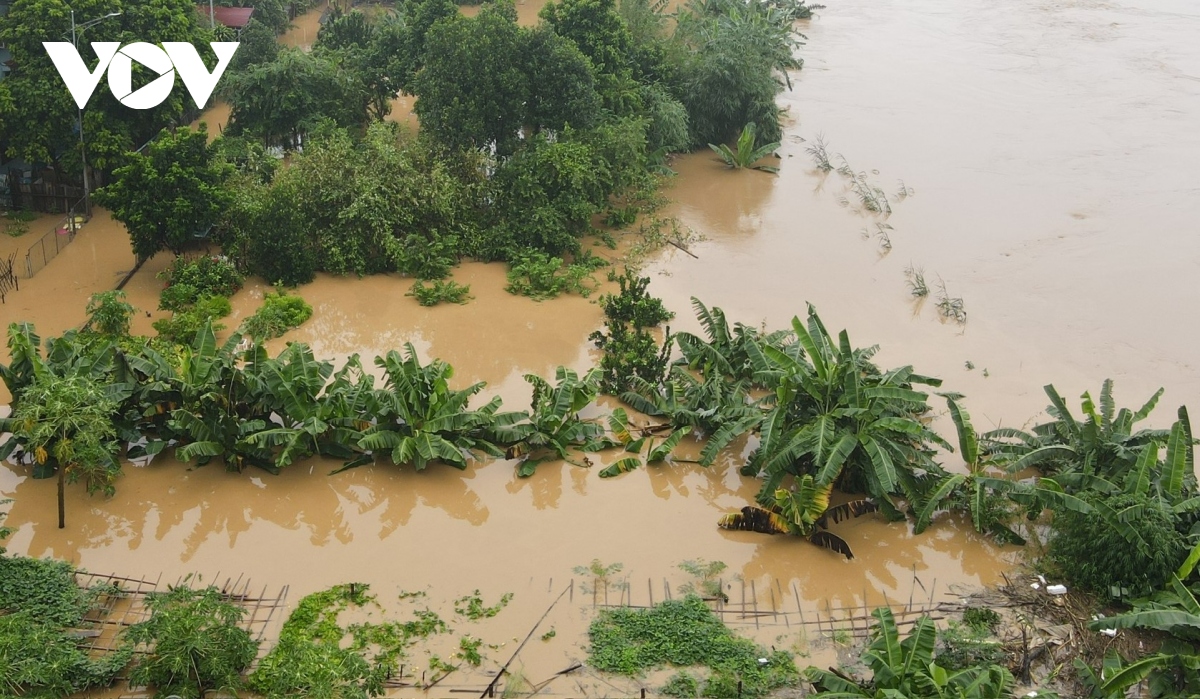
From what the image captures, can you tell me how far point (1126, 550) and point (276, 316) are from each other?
11546mm

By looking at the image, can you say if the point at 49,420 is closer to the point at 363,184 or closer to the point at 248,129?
the point at 363,184

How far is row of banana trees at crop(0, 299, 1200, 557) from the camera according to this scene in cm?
1256

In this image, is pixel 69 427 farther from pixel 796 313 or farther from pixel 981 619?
pixel 796 313

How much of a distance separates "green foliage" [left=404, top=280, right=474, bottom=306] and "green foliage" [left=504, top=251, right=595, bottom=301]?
790 millimetres

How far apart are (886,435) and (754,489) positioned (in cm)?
175

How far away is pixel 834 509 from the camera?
12.8 m

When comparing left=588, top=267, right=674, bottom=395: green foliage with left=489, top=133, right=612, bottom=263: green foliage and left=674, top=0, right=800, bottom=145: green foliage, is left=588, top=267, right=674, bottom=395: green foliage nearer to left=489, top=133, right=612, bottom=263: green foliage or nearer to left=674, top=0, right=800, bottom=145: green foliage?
left=489, top=133, right=612, bottom=263: green foliage

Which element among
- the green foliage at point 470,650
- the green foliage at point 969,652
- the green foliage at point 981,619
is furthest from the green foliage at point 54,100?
the green foliage at point 969,652

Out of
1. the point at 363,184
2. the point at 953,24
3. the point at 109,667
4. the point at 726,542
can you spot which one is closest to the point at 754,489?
the point at 726,542

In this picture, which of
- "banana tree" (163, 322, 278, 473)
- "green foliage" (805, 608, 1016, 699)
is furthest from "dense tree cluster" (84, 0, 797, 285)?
"green foliage" (805, 608, 1016, 699)

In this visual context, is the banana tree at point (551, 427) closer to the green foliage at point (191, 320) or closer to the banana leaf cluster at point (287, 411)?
the banana leaf cluster at point (287, 411)

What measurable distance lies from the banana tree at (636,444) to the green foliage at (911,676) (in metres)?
3.90

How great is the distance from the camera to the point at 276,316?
16750mm

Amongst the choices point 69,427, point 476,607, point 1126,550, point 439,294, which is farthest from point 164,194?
point 1126,550
